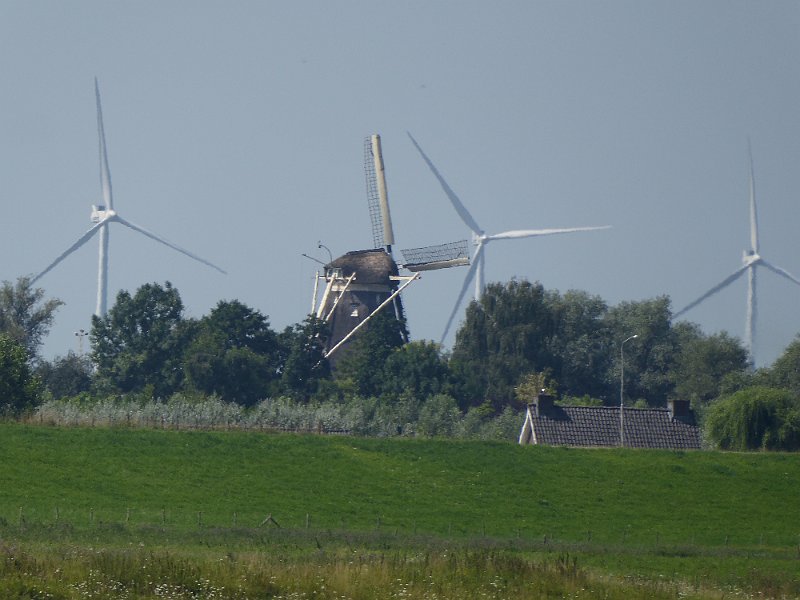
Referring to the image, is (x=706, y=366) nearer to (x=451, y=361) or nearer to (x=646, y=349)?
(x=646, y=349)

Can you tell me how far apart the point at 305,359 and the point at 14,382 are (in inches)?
1308

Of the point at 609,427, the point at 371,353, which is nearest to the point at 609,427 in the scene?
the point at 609,427

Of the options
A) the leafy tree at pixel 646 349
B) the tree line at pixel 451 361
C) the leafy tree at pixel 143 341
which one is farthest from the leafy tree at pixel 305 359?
the leafy tree at pixel 646 349

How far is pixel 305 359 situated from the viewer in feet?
351

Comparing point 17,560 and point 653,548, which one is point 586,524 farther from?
point 17,560

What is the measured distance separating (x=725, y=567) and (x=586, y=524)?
1141 cm

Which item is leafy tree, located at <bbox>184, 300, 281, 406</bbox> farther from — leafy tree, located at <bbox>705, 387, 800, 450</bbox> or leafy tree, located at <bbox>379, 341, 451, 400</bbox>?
leafy tree, located at <bbox>705, 387, 800, 450</bbox>

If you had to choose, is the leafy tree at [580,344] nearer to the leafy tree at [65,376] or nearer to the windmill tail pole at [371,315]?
the windmill tail pole at [371,315]

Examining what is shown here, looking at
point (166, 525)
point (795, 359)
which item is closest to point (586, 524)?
point (166, 525)

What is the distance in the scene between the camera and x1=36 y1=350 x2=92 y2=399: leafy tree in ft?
371

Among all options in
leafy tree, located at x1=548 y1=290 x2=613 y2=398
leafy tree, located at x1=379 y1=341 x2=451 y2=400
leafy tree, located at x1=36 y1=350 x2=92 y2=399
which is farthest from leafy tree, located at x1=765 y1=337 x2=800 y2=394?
leafy tree, located at x1=36 y1=350 x2=92 y2=399

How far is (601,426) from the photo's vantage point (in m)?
79.1

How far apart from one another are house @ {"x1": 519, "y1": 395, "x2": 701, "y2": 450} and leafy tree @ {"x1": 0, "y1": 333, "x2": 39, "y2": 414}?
2538 cm

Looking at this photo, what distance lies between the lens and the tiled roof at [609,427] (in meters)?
77.8
